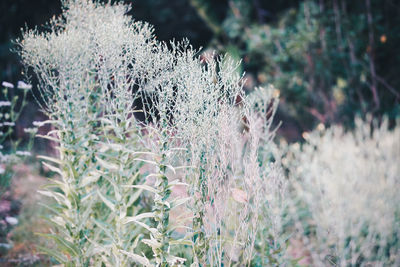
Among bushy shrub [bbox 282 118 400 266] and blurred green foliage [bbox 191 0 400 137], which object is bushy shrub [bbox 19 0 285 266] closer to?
bushy shrub [bbox 282 118 400 266]

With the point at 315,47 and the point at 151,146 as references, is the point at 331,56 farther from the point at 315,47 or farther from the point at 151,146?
the point at 151,146

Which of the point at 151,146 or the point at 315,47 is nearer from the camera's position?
the point at 151,146

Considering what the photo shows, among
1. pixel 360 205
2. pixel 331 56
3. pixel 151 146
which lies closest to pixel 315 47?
pixel 331 56

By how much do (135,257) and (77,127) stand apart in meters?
0.95

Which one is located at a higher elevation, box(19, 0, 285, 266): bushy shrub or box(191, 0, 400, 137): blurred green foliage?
box(191, 0, 400, 137): blurred green foliage

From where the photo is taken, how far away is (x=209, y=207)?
2082 mm

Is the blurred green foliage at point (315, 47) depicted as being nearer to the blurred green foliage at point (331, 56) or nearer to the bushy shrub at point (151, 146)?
the blurred green foliage at point (331, 56)

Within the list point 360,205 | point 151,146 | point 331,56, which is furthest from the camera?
point 331,56

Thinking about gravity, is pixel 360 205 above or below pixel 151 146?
above

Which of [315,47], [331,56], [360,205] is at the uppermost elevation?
[315,47]

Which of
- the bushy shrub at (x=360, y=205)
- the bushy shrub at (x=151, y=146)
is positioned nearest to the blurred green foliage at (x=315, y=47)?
the bushy shrub at (x=360, y=205)

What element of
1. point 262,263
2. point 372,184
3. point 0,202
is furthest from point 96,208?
point 372,184

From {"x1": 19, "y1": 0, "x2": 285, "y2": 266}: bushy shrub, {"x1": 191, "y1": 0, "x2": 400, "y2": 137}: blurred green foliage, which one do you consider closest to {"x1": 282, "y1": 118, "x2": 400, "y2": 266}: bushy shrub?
{"x1": 19, "y1": 0, "x2": 285, "y2": 266}: bushy shrub

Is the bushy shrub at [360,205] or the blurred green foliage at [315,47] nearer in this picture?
the bushy shrub at [360,205]
